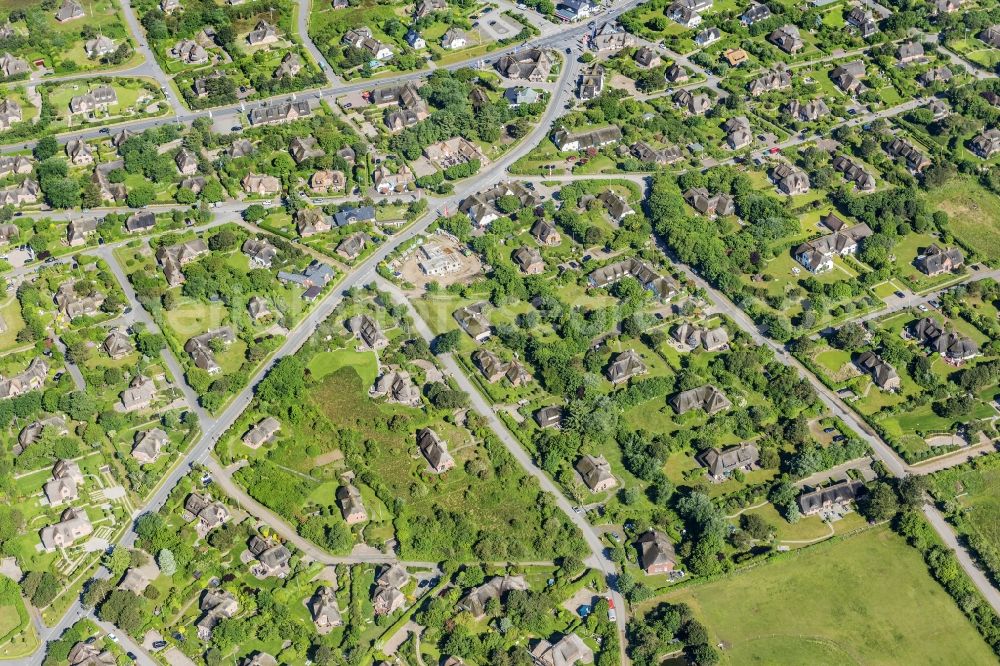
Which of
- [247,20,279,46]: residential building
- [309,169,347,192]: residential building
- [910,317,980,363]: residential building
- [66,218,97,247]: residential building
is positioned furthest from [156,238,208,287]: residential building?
[910,317,980,363]: residential building

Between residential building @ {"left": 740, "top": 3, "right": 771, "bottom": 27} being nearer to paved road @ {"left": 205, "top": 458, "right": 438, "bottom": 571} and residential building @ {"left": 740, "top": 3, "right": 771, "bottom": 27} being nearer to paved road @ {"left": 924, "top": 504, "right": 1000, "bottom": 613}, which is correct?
paved road @ {"left": 924, "top": 504, "right": 1000, "bottom": 613}

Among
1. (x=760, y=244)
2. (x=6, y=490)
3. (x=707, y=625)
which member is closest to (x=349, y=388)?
(x=6, y=490)

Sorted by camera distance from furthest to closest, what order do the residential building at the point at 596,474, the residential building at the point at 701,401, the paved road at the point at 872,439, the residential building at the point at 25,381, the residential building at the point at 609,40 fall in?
the residential building at the point at 609,40
the residential building at the point at 25,381
the residential building at the point at 701,401
the residential building at the point at 596,474
the paved road at the point at 872,439

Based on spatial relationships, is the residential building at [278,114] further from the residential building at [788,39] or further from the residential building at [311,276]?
the residential building at [788,39]

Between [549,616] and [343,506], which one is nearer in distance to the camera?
[549,616]

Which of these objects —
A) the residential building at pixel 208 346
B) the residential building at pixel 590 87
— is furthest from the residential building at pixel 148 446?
the residential building at pixel 590 87

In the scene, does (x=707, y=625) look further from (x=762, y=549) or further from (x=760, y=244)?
(x=760, y=244)

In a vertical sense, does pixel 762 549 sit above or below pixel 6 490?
above
